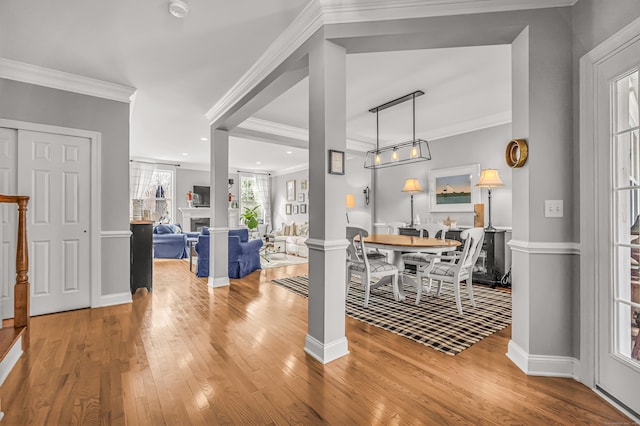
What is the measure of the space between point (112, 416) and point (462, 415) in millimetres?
1859

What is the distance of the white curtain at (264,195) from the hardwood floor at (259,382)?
8.19 m

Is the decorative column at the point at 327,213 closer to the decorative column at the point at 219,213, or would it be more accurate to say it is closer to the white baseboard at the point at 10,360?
the white baseboard at the point at 10,360

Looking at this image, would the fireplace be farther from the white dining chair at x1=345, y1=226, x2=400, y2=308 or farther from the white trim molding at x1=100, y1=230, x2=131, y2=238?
the white dining chair at x1=345, y1=226, x2=400, y2=308

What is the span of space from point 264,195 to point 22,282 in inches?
342

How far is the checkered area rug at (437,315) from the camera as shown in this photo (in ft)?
8.66

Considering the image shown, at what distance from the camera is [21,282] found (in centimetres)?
257

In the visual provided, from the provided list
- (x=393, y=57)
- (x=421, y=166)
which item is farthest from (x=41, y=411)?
(x=421, y=166)

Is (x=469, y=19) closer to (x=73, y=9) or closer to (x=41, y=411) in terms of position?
(x=73, y=9)

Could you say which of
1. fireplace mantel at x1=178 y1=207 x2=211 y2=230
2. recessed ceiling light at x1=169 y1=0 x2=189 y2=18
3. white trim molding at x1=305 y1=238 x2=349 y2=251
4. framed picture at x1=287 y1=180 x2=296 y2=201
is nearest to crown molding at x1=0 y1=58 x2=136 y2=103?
recessed ceiling light at x1=169 y1=0 x2=189 y2=18

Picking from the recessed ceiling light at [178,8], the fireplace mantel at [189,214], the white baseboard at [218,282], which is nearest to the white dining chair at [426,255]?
the white baseboard at [218,282]

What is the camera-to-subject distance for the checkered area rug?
2.64m

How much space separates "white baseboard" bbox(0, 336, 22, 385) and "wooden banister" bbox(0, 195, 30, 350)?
13cm

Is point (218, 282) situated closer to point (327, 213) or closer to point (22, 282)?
point (22, 282)

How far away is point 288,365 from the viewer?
7.18 feet
